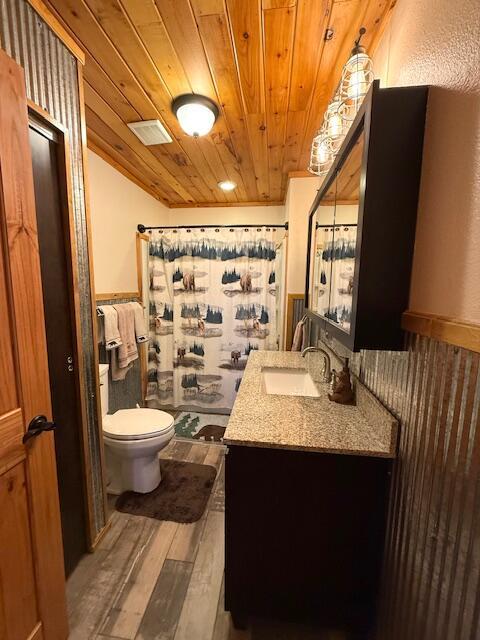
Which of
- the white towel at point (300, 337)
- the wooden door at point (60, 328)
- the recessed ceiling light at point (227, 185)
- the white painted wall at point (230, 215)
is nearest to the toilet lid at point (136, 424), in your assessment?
the wooden door at point (60, 328)

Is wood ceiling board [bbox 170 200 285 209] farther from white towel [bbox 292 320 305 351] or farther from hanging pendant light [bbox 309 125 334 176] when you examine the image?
white towel [bbox 292 320 305 351]

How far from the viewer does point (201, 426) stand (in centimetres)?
260

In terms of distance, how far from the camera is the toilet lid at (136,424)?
1609 millimetres

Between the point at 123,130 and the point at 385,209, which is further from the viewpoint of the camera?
the point at 123,130

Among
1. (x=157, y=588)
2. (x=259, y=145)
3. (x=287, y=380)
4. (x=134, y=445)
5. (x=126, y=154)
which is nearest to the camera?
(x=157, y=588)

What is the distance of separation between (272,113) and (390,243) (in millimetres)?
1339

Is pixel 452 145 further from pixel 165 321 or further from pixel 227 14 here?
pixel 165 321

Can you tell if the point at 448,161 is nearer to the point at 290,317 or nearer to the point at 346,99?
the point at 346,99

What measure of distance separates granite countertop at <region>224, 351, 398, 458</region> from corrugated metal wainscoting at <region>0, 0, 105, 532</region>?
819 millimetres

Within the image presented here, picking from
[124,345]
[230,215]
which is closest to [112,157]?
[230,215]

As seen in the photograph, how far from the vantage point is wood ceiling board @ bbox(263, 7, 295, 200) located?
3.41 feet

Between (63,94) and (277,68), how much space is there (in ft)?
3.20

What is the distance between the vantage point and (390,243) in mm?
766

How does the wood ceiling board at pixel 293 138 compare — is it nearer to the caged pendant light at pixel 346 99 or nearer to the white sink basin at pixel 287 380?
the caged pendant light at pixel 346 99
